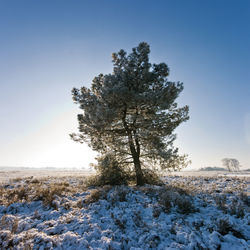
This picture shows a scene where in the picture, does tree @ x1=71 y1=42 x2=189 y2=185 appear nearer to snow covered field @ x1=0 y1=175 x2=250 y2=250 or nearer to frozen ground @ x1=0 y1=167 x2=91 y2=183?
snow covered field @ x1=0 y1=175 x2=250 y2=250

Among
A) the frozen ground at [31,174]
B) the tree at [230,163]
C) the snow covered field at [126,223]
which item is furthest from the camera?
the tree at [230,163]

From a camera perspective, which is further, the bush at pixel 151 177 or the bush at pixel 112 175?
the bush at pixel 151 177

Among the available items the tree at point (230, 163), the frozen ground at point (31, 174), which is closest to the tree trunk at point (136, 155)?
the frozen ground at point (31, 174)

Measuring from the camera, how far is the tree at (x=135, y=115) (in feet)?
29.7

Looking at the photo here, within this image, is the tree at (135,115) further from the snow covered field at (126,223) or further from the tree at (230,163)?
the tree at (230,163)

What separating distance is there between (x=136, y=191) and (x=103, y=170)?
3.09m

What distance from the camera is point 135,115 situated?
9805 millimetres

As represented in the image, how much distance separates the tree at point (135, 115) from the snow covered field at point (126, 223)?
10.8 ft

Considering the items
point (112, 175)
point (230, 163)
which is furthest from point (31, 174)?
point (230, 163)

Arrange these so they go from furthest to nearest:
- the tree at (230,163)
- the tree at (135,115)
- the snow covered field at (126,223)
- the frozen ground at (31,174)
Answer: the tree at (230,163)
the frozen ground at (31,174)
the tree at (135,115)
the snow covered field at (126,223)

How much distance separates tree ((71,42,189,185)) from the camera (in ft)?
29.7

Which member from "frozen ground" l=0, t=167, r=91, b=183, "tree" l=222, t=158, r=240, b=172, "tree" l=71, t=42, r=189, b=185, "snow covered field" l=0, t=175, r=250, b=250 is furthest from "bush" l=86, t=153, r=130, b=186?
"tree" l=222, t=158, r=240, b=172

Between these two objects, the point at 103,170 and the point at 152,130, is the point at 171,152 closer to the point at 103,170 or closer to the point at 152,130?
the point at 152,130

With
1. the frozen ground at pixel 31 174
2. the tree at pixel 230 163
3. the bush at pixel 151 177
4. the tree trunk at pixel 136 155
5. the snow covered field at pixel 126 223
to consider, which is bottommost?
the tree at pixel 230 163
